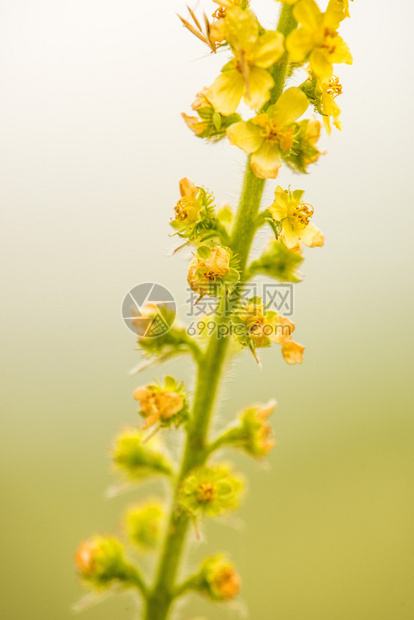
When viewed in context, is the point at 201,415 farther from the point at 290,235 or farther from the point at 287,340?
the point at 290,235

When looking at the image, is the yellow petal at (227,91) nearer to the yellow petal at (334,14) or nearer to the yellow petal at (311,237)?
the yellow petal at (334,14)

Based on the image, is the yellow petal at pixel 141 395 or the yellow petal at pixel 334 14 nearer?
the yellow petal at pixel 334 14

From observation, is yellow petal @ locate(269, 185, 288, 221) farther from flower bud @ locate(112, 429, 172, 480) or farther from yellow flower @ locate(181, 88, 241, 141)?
flower bud @ locate(112, 429, 172, 480)

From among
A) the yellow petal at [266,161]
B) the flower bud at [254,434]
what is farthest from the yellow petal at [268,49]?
the flower bud at [254,434]

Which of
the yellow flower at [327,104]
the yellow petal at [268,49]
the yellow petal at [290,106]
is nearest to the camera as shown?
the yellow petal at [268,49]

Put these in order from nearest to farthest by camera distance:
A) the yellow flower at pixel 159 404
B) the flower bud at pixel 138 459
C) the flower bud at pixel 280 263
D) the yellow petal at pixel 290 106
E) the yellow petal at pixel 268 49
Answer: the yellow petal at pixel 268 49 < the yellow petal at pixel 290 106 < the yellow flower at pixel 159 404 < the flower bud at pixel 280 263 < the flower bud at pixel 138 459

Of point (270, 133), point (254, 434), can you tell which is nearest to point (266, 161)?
point (270, 133)

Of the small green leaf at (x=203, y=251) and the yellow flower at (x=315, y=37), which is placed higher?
the yellow flower at (x=315, y=37)

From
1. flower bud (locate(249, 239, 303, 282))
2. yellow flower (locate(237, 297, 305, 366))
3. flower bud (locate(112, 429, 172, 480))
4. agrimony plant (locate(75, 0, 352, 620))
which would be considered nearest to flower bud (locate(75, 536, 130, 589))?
agrimony plant (locate(75, 0, 352, 620))
